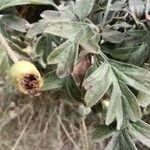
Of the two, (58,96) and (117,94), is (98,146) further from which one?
(117,94)

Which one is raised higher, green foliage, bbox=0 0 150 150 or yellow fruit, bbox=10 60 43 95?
yellow fruit, bbox=10 60 43 95

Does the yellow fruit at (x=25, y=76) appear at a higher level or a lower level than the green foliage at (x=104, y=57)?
higher

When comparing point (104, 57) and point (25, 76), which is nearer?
point (25, 76)

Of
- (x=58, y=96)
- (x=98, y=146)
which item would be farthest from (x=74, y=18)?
(x=98, y=146)
